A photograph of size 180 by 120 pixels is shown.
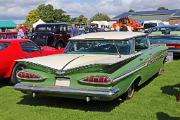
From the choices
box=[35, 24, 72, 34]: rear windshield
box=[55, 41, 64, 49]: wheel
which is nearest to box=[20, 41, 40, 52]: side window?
box=[55, 41, 64, 49]: wheel

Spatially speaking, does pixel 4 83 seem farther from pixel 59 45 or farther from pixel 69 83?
pixel 59 45

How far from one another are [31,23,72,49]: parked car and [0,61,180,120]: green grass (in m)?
10.2

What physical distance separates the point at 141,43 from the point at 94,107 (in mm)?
2428

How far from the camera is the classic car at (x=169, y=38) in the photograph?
13350 mm

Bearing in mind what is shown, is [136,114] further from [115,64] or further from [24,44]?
[24,44]

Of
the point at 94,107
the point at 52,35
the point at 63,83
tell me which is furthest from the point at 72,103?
the point at 52,35

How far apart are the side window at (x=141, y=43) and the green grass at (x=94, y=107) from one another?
38.4 inches

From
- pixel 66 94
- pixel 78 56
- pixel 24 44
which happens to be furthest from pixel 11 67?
pixel 66 94

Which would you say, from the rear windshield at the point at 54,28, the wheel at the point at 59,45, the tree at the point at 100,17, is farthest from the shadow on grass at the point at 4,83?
the tree at the point at 100,17

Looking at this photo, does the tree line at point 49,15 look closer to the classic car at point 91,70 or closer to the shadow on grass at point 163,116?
the classic car at point 91,70

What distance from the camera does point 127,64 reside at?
6.75m

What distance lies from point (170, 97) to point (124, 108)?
1.29 meters

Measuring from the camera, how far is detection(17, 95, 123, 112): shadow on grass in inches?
261

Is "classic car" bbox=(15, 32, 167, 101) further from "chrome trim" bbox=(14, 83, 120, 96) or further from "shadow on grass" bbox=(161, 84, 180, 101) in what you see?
"shadow on grass" bbox=(161, 84, 180, 101)
